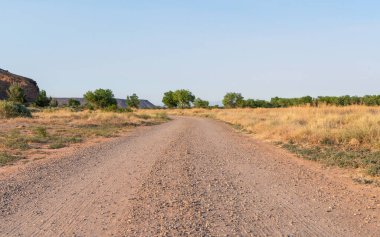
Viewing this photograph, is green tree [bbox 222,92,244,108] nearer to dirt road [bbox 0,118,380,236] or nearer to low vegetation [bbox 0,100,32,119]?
low vegetation [bbox 0,100,32,119]

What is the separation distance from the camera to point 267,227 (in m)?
5.42

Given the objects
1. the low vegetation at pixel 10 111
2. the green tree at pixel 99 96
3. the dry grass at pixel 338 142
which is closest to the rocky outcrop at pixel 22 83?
the green tree at pixel 99 96

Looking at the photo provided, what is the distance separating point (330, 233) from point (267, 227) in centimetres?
78

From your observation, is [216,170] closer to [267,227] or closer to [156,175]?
[156,175]

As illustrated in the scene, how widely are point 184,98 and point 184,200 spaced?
407 ft

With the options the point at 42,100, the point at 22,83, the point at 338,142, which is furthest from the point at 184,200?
the point at 22,83

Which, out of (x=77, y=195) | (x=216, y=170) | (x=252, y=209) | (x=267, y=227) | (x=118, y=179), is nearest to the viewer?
(x=267, y=227)

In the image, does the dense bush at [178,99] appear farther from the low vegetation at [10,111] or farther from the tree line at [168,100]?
the low vegetation at [10,111]

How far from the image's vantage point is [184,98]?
130625mm

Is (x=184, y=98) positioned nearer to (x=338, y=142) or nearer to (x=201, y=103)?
(x=201, y=103)

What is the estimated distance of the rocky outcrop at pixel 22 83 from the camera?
100 metres

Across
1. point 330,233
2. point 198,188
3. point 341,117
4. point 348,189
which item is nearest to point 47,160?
point 198,188

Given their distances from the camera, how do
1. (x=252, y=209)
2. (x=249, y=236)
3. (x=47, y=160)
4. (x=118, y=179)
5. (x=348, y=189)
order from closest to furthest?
(x=249, y=236)
(x=252, y=209)
(x=348, y=189)
(x=118, y=179)
(x=47, y=160)

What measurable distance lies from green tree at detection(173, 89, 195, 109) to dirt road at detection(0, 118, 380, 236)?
119m
